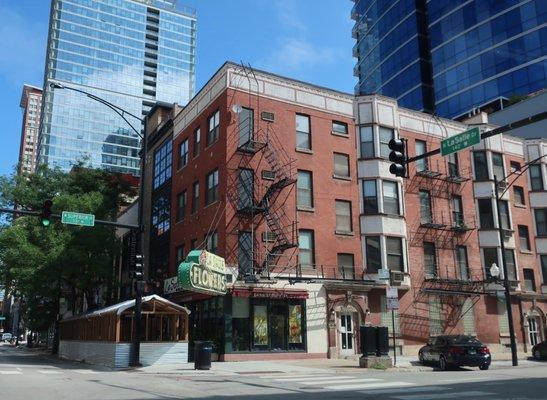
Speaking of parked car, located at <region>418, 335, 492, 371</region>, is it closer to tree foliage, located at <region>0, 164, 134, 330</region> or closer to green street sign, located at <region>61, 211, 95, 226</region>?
green street sign, located at <region>61, 211, 95, 226</region>

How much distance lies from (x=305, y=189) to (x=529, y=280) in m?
18.5

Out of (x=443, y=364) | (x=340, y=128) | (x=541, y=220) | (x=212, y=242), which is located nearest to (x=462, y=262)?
(x=541, y=220)

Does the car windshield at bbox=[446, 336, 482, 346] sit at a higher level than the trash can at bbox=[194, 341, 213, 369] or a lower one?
higher

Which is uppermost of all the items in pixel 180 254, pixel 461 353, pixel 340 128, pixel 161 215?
pixel 340 128

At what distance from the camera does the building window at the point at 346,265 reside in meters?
31.9

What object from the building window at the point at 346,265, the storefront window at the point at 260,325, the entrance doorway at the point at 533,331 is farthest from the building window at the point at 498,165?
the storefront window at the point at 260,325

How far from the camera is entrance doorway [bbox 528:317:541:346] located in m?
38.0

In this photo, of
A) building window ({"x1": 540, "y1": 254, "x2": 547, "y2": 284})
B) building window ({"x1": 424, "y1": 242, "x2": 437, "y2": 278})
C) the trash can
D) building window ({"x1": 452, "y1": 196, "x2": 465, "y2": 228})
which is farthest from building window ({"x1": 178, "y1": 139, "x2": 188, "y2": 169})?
building window ({"x1": 540, "y1": 254, "x2": 547, "y2": 284})

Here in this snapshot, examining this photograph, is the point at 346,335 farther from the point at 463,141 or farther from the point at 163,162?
the point at 163,162

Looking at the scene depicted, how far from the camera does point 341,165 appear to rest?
1337 inches

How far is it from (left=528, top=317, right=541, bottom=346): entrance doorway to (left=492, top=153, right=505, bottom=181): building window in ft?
32.1

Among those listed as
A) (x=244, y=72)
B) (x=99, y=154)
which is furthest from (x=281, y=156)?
(x=99, y=154)

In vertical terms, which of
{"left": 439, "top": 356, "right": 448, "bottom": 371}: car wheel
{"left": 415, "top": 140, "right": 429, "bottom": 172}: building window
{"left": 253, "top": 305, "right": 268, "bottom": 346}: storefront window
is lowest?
{"left": 439, "top": 356, "right": 448, "bottom": 371}: car wheel

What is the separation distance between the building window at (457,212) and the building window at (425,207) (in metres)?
2.07
